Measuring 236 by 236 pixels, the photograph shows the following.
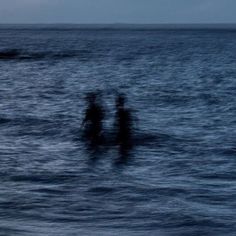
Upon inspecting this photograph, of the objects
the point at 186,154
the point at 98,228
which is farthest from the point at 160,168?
the point at 98,228

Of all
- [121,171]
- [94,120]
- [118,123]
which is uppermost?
[94,120]

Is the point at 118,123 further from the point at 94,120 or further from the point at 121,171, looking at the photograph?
the point at 121,171

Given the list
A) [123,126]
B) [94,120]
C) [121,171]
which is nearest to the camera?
[121,171]

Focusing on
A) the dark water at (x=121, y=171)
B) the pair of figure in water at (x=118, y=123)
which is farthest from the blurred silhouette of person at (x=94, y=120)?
the dark water at (x=121, y=171)

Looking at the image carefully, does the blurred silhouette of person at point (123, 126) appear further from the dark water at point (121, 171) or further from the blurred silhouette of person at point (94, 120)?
the blurred silhouette of person at point (94, 120)

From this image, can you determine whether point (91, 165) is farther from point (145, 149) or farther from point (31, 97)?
point (31, 97)

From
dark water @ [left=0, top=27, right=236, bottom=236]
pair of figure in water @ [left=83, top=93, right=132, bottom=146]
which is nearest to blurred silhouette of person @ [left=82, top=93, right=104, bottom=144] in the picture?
pair of figure in water @ [left=83, top=93, right=132, bottom=146]

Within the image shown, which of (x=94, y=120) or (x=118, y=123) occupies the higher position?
(x=94, y=120)

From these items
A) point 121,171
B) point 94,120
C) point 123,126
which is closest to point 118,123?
point 123,126

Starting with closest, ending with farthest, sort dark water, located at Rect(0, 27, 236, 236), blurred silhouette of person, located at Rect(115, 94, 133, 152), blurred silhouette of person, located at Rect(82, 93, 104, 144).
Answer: dark water, located at Rect(0, 27, 236, 236)
blurred silhouette of person, located at Rect(115, 94, 133, 152)
blurred silhouette of person, located at Rect(82, 93, 104, 144)

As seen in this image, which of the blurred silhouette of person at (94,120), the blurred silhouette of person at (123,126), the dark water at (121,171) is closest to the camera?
the dark water at (121,171)

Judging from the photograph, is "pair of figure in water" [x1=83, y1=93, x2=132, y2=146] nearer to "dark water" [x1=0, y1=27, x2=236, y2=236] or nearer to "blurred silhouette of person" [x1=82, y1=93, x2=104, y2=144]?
"blurred silhouette of person" [x1=82, y1=93, x2=104, y2=144]

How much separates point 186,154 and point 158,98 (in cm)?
2532

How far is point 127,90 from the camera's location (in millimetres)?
62250
